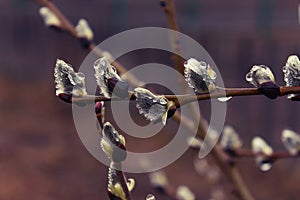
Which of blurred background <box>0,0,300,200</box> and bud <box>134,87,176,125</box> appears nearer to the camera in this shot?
bud <box>134,87,176,125</box>

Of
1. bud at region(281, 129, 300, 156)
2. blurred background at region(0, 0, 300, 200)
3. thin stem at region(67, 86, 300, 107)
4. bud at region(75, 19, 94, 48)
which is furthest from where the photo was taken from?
blurred background at region(0, 0, 300, 200)

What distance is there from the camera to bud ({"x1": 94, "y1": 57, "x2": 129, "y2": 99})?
0.45 meters

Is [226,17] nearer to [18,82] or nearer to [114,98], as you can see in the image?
[18,82]

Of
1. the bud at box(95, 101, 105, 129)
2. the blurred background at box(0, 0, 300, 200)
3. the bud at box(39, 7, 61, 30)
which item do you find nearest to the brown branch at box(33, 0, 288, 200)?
the bud at box(39, 7, 61, 30)

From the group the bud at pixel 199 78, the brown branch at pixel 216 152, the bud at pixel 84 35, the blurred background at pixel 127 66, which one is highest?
the bud at pixel 199 78

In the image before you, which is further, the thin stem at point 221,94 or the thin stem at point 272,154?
the thin stem at point 272,154

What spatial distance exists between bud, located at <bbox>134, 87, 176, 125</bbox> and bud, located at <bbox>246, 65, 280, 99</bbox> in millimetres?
63

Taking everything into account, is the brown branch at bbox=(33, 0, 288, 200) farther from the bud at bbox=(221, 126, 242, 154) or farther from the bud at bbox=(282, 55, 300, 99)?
the bud at bbox=(282, 55, 300, 99)

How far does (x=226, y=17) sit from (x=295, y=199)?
3.57 ft

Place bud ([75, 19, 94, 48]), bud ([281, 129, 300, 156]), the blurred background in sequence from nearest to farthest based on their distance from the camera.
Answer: bud ([281, 129, 300, 156]) → bud ([75, 19, 94, 48]) → the blurred background

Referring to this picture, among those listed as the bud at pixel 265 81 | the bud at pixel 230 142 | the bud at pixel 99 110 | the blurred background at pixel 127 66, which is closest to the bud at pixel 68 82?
the bud at pixel 99 110

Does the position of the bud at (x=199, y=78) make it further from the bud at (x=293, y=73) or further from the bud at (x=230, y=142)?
the bud at (x=230, y=142)

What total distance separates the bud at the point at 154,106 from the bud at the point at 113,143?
4 cm

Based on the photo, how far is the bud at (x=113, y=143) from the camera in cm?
48
